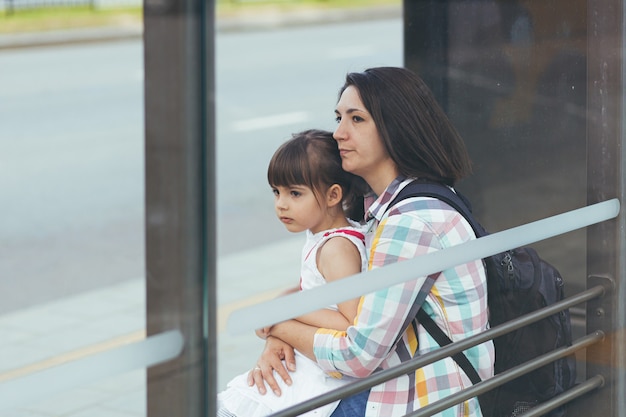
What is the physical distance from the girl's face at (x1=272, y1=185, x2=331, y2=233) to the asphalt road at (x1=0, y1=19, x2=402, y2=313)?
0.18 feet

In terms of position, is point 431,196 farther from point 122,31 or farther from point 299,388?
point 122,31

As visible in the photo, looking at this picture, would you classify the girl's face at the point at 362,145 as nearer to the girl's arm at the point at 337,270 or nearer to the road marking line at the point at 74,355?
the girl's arm at the point at 337,270

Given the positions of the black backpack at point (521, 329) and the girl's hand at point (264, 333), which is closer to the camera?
the girl's hand at point (264, 333)

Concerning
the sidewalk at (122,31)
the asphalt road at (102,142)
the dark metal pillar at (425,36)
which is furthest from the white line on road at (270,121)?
the dark metal pillar at (425,36)

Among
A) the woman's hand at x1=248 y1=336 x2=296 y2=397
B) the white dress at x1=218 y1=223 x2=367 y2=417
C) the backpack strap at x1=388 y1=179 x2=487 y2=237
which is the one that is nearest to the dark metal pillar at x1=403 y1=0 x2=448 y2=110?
the backpack strap at x1=388 y1=179 x2=487 y2=237

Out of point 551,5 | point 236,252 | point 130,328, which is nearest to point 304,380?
point 130,328

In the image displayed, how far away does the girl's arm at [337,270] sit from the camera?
2.21 meters

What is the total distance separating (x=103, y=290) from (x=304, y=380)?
465mm

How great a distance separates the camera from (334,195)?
239 cm

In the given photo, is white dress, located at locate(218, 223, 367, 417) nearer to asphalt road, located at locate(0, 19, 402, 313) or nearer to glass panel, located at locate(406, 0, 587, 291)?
asphalt road, located at locate(0, 19, 402, 313)

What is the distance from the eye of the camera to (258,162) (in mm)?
2328

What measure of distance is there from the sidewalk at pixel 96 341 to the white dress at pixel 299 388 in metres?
0.07

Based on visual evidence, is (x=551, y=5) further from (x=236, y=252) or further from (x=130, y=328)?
(x=130, y=328)

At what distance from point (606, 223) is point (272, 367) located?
129 cm
